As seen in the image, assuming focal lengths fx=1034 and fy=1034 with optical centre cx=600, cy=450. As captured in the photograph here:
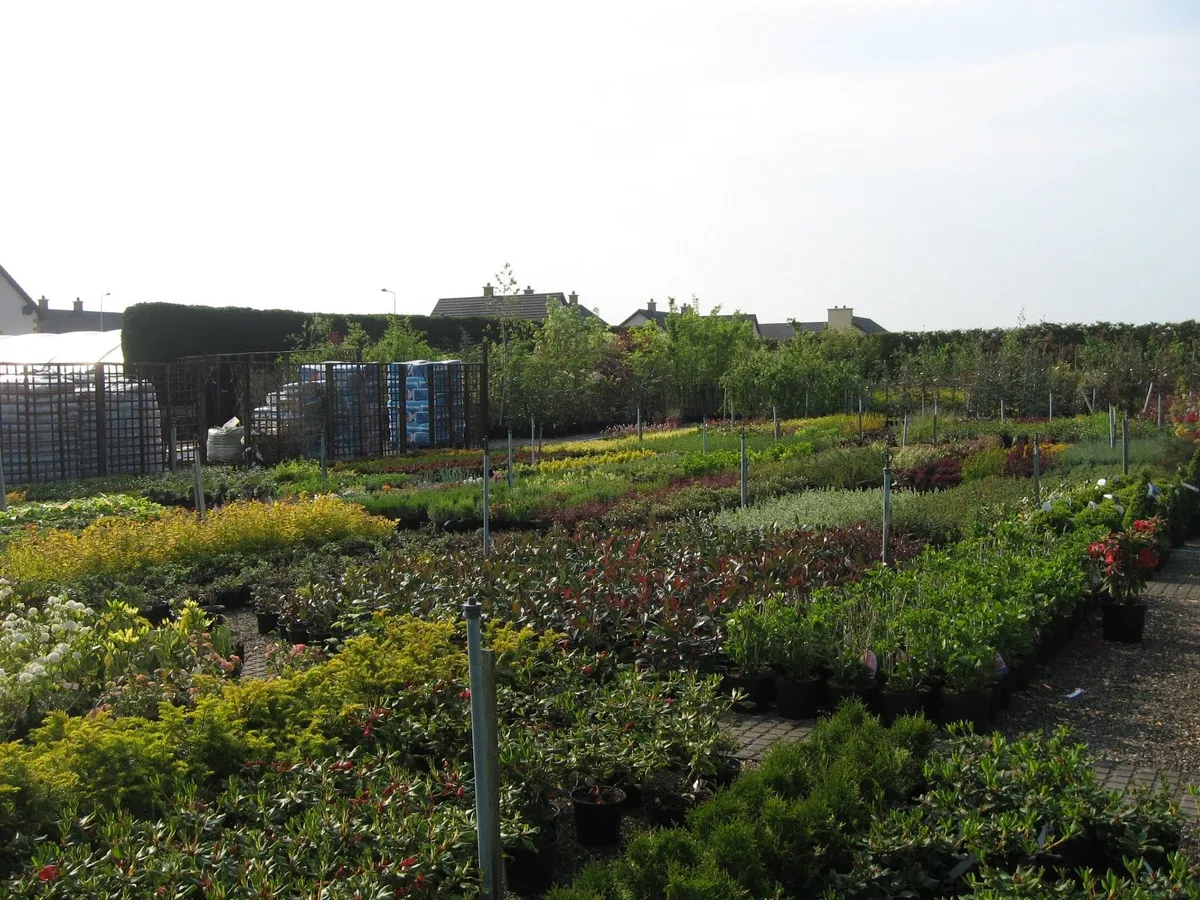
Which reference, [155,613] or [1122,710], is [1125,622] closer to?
[1122,710]

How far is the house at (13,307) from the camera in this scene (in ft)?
145

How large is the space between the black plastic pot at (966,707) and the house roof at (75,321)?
176 ft

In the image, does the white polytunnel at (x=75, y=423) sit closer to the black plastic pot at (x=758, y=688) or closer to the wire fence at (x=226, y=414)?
the wire fence at (x=226, y=414)

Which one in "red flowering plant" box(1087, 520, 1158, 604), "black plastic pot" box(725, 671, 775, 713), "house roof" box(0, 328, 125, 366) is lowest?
"black plastic pot" box(725, 671, 775, 713)

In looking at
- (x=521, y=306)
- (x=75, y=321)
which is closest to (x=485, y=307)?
(x=521, y=306)

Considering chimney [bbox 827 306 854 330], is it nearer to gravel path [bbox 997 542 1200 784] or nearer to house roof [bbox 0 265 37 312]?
house roof [bbox 0 265 37 312]

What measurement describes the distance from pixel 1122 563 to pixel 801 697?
10.6 feet

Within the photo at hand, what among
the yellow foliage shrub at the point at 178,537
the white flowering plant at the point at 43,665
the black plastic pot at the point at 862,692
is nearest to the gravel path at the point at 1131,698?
the black plastic pot at the point at 862,692

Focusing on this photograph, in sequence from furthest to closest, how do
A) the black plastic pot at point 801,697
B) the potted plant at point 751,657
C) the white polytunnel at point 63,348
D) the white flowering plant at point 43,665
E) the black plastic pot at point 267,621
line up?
1. the white polytunnel at point 63,348
2. the black plastic pot at point 267,621
3. the potted plant at point 751,657
4. the black plastic pot at point 801,697
5. the white flowering plant at point 43,665

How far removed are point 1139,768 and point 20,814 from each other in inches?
196

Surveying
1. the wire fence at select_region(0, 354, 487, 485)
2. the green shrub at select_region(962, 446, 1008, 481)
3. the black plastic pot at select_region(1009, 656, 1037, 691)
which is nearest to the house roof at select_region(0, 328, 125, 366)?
the wire fence at select_region(0, 354, 487, 485)

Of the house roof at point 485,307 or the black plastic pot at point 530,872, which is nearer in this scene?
the black plastic pot at point 530,872

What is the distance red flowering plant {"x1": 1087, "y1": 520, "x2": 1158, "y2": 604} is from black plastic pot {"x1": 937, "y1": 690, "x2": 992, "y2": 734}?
2463mm

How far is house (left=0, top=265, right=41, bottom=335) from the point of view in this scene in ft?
145
